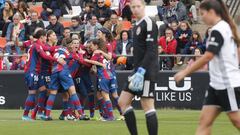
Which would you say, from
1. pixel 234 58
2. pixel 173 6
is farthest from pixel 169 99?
pixel 234 58

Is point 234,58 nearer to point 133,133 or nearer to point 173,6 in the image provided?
point 133,133

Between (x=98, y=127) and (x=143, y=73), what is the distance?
4.54 m

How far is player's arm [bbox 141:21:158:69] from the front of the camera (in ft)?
42.4

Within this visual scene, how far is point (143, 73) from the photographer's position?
41.9 feet

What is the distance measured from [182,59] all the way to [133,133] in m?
11.1

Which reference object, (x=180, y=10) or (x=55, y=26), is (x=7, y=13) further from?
(x=180, y=10)

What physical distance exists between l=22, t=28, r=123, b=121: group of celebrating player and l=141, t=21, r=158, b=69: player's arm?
5951 mm

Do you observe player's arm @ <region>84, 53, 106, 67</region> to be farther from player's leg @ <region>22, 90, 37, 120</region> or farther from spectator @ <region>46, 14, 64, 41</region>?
spectator @ <region>46, 14, 64, 41</region>

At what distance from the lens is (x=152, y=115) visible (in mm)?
12859

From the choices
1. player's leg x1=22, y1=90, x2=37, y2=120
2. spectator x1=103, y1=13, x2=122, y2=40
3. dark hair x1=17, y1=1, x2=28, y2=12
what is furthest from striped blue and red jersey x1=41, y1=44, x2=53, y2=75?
dark hair x1=17, y1=1, x2=28, y2=12

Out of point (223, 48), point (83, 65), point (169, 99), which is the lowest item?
point (169, 99)

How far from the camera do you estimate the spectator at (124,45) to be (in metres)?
25.0

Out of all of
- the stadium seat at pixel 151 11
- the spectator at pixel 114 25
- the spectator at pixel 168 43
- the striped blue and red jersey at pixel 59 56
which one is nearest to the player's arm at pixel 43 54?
the striped blue and red jersey at pixel 59 56

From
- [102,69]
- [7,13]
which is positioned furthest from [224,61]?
[7,13]
